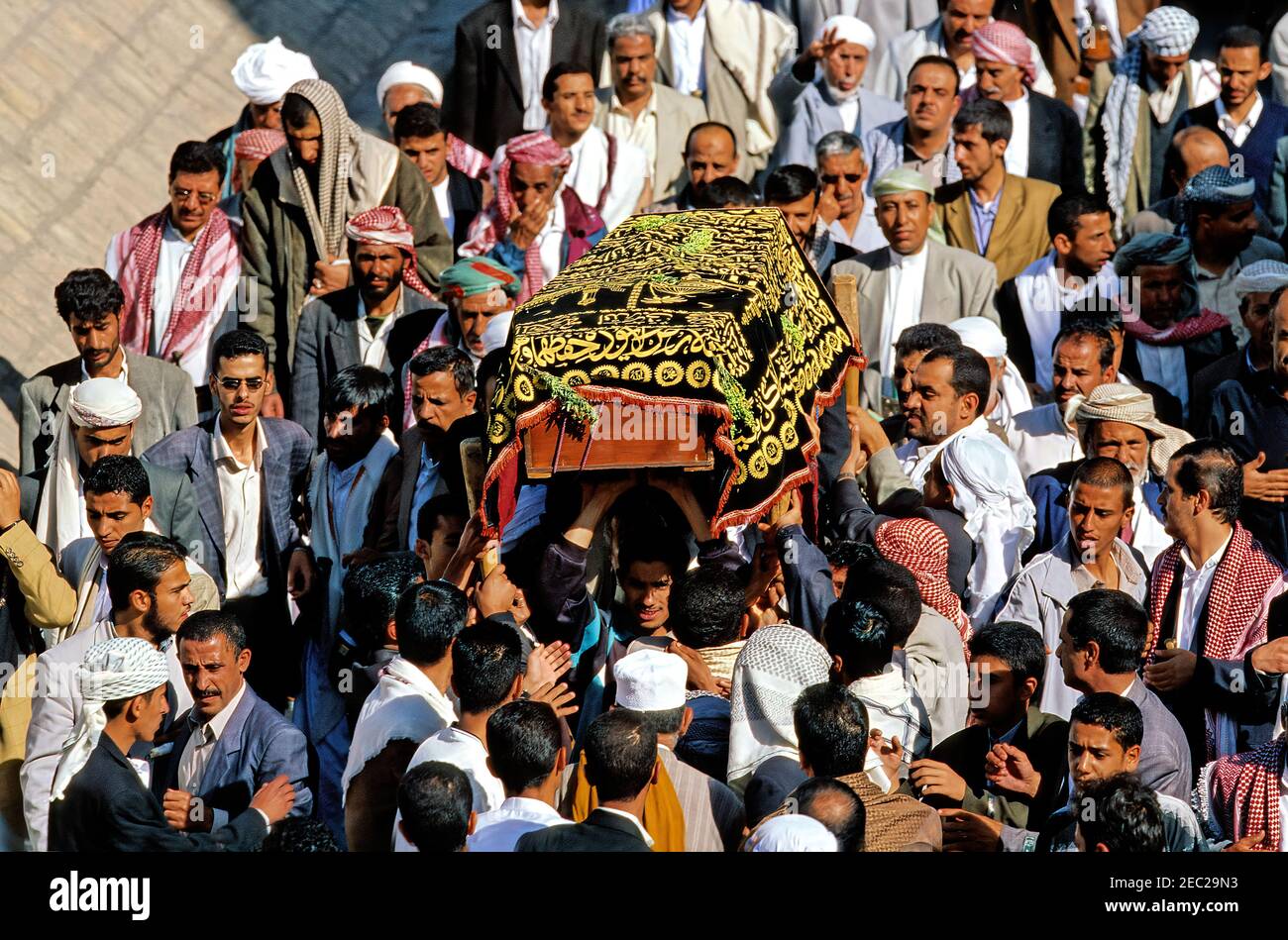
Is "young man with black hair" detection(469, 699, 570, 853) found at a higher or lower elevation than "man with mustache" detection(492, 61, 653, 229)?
lower

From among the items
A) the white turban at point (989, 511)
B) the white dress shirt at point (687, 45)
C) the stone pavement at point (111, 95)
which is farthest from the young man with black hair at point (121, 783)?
the white dress shirt at point (687, 45)

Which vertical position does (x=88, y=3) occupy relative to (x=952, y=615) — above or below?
above

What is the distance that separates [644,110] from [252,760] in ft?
17.6

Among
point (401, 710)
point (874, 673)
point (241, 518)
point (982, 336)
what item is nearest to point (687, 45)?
point (982, 336)

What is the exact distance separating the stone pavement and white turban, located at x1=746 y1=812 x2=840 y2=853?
21.1 feet

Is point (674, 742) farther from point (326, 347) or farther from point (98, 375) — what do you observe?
point (98, 375)

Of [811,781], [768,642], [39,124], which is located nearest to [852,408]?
[768,642]

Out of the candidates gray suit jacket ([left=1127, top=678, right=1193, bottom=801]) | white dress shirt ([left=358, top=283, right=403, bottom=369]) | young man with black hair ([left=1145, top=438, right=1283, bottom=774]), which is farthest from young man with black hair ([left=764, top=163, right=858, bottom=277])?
gray suit jacket ([left=1127, top=678, right=1193, bottom=801])

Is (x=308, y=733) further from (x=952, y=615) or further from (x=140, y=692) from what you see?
(x=952, y=615)

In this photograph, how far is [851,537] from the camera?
→ 8422 millimetres

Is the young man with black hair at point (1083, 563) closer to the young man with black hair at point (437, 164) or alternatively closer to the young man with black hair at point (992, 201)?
the young man with black hair at point (992, 201)

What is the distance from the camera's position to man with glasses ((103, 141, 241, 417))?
10.6 meters

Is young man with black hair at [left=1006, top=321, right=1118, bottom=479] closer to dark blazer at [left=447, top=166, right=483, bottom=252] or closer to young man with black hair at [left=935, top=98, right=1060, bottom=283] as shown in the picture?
young man with black hair at [left=935, top=98, right=1060, bottom=283]

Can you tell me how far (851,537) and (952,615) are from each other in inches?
20.0
